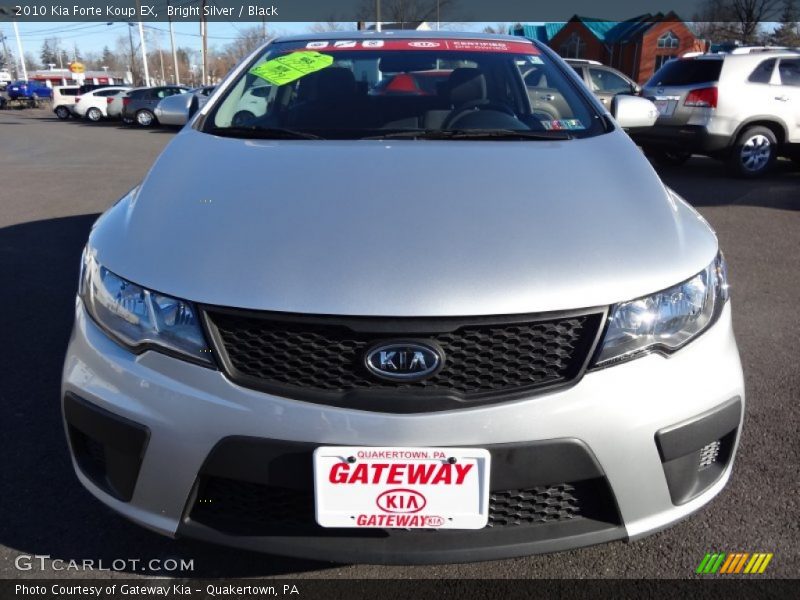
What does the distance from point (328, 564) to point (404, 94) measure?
190 centimetres

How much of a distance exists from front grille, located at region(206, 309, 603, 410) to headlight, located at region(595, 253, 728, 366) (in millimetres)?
63

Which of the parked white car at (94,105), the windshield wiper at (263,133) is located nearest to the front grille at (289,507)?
the windshield wiper at (263,133)

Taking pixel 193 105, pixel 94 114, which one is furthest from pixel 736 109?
pixel 94 114

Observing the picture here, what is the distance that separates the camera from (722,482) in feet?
5.82

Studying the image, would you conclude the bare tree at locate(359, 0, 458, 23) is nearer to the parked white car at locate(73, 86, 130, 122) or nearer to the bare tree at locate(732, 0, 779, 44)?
the parked white car at locate(73, 86, 130, 122)

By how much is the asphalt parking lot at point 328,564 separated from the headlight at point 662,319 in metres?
0.77

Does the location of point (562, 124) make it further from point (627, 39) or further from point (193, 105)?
point (627, 39)

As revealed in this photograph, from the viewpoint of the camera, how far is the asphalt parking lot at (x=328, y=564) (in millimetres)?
1958

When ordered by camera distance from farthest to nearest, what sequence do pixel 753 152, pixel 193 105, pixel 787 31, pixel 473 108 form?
pixel 787 31
pixel 753 152
pixel 193 105
pixel 473 108

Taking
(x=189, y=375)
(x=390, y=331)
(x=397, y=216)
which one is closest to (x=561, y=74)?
(x=397, y=216)

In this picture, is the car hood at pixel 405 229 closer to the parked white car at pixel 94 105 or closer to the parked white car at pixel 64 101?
the parked white car at pixel 94 105

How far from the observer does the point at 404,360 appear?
4.91ft

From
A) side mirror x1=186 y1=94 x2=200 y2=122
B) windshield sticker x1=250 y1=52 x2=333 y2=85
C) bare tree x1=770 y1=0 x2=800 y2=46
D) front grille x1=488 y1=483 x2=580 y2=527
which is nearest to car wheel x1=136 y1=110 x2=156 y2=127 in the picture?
side mirror x1=186 y1=94 x2=200 y2=122
